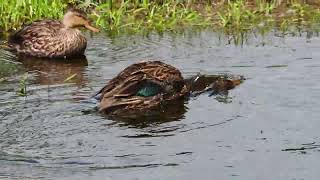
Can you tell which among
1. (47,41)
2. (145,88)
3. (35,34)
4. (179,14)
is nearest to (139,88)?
(145,88)

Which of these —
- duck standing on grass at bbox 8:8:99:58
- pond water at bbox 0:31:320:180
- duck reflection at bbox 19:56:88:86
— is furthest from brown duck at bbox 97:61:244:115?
duck standing on grass at bbox 8:8:99:58

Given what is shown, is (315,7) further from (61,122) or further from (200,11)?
(61,122)

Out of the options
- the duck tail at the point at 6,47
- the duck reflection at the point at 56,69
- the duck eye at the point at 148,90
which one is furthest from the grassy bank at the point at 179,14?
the duck eye at the point at 148,90

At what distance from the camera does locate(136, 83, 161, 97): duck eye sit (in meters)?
9.77

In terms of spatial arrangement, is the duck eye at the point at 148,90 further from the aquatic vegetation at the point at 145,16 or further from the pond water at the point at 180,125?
the aquatic vegetation at the point at 145,16

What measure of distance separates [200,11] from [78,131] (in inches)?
240

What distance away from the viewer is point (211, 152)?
7965 mm

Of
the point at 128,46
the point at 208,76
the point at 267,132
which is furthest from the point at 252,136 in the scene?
the point at 128,46

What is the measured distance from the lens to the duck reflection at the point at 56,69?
1099 cm

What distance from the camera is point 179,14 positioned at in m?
14.1

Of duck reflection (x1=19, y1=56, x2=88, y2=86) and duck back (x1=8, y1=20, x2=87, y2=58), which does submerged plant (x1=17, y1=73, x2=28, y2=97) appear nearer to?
duck reflection (x1=19, y1=56, x2=88, y2=86)

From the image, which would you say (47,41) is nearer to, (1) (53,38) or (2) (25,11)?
(1) (53,38)

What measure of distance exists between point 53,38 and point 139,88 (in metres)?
3.39

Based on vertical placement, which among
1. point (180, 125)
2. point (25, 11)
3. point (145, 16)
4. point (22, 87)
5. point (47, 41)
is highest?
point (25, 11)
